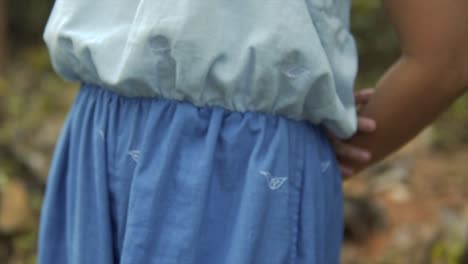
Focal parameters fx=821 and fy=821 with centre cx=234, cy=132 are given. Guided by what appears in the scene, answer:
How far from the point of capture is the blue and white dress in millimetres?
1150

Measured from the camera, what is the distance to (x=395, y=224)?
280 cm

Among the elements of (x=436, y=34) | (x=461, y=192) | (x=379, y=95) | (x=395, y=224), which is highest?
(x=436, y=34)

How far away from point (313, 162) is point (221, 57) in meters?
0.23

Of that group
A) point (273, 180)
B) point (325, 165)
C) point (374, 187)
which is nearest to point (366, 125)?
point (325, 165)

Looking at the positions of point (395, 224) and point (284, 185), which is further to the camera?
point (395, 224)

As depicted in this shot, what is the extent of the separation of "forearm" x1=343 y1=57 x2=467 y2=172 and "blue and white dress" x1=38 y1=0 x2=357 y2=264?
10 cm

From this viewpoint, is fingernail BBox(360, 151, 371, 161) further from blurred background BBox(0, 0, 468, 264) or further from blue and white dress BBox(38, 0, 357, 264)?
blurred background BBox(0, 0, 468, 264)

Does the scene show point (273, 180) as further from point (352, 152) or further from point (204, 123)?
point (352, 152)

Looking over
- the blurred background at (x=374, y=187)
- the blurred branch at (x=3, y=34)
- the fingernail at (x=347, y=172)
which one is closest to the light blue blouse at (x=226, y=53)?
the fingernail at (x=347, y=172)

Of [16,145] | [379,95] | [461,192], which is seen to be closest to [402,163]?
[461,192]

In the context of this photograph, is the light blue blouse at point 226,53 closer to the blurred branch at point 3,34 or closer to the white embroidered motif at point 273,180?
the white embroidered motif at point 273,180

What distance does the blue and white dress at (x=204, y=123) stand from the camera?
1150 millimetres

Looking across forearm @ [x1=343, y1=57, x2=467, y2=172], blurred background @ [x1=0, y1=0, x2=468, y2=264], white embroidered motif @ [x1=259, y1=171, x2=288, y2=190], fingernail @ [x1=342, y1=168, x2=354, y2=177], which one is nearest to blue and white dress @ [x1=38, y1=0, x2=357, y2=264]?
white embroidered motif @ [x1=259, y1=171, x2=288, y2=190]

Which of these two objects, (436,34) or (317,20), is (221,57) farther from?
(436,34)
